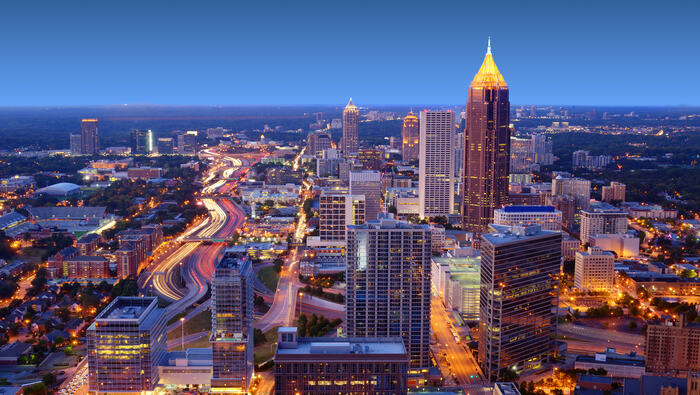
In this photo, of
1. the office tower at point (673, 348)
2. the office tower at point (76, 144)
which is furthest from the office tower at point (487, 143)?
the office tower at point (76, 144)

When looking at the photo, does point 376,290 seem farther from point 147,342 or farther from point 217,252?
point 217,252

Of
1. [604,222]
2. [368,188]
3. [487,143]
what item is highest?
[487,143]

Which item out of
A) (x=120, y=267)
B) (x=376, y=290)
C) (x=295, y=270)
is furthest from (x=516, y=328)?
(x=120, y=267)

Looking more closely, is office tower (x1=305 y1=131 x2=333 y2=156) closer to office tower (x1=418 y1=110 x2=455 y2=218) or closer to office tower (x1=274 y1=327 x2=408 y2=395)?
office tower (x1=418 y1=110 x2=455 y2=218)

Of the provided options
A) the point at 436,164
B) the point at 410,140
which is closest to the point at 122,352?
the point at 436,164

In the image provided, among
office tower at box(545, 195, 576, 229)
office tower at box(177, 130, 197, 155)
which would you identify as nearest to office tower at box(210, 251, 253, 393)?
office tower at box(545, 195, 576, 229)

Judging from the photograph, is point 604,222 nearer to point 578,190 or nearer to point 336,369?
point 578,190

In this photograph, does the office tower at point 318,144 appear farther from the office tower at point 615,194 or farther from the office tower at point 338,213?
the office tower at point 338,213
